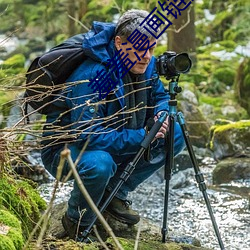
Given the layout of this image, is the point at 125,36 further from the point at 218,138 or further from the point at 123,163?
the point at 218,138

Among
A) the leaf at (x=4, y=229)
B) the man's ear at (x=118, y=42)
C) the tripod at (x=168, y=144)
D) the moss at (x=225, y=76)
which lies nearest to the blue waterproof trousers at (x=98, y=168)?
the tripod at (x=168, y=144)

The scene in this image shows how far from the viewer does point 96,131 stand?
310 cm

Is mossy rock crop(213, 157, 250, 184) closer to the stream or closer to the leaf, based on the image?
the stream

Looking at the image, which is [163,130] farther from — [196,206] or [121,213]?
[196,206]

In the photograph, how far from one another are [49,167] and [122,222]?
0.59 m

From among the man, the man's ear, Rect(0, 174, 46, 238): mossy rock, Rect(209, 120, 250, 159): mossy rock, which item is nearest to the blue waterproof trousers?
the man

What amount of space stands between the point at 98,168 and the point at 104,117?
11.7 inches

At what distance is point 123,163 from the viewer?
348cm

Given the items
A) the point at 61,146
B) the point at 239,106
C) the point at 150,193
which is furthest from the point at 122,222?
the point at 239,106

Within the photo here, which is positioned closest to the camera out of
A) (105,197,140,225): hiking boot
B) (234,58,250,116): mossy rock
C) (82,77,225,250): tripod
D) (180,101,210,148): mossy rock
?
(82,77,225,250): tripod

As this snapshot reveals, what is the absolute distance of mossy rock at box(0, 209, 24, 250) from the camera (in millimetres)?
2238

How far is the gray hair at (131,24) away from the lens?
10.3 ft

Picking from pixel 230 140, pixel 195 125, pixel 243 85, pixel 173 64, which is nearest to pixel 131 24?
pixel 173 64

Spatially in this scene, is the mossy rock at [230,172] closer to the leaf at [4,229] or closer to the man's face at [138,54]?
the man's face at [138,54]
